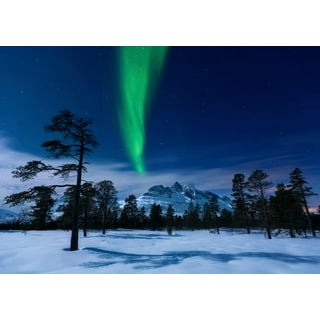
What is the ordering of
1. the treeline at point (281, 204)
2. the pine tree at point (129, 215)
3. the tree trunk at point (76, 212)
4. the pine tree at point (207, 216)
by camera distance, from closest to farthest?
the tree trunk at point (76, 212) < the treeline at point (281, 204) < the pine tree at point (207, 216) < the pine tree at point (129, 215)

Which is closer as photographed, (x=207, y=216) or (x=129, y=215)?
(x=207, y=216)

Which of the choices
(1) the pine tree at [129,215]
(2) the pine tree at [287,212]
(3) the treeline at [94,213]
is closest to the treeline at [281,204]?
(2) the pine tree at [287,212]

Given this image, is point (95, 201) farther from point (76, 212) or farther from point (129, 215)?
point (129, 215)

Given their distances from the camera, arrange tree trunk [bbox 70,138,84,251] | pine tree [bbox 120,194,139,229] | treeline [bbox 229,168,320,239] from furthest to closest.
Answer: pine tree [bbox 120,194,139,229] → treeline [bbox 229,168,320,239] → tree trunk [bbox 70,138,84,251]

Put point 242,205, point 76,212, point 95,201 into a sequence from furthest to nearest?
point 242,205
point 95,201
point 76,212

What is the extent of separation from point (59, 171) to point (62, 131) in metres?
2.22

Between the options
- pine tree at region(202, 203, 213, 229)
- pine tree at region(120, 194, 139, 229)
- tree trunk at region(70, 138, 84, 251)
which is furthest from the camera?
pine tree at region(120, 194, 139, 229)

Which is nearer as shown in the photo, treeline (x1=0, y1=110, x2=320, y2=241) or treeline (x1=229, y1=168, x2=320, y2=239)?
treeline (x1=0, y1=110, x2=320, y2=241)

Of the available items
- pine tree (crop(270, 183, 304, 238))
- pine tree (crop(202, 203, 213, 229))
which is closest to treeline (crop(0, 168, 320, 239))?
pine tree (crop(270, 183, 304, 238))

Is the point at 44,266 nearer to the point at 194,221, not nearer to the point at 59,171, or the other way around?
the point at 59,171

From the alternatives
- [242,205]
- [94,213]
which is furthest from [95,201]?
[242,205]

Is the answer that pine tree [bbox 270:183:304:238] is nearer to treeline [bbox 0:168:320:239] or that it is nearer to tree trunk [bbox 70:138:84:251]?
treeline [bbox 0:168:320:239]

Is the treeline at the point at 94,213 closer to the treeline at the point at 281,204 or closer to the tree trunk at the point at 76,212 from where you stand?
the tree trunk at the point at 76,212
